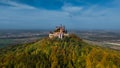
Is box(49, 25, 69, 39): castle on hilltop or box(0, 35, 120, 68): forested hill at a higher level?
box(49, 25, 69, 39): castle on hilltop

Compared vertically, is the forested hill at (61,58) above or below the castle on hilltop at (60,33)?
below

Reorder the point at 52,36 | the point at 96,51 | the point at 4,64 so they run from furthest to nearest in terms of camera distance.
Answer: the point at 52,36, the point at 96,51, the point at 4,64

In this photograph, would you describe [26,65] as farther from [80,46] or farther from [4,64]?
[80,46]

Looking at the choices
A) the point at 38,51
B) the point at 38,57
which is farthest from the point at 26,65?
the point at 38,51

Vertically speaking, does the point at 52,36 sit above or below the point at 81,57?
above

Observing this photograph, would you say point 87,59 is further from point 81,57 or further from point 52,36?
point 52,36

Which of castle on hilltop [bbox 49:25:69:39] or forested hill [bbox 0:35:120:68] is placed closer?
forested hill [bbox 0:35:120:68]

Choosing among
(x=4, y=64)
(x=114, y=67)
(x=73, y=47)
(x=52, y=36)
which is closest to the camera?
(x=114, y=67)

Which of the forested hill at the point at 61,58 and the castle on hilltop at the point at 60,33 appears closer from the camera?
the forested hill at the point at 61,58

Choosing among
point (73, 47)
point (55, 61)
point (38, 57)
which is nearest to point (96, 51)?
point (73, 47)

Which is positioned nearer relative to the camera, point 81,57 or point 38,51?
point 81,57

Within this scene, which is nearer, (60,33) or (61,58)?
(61,58)
